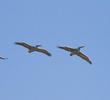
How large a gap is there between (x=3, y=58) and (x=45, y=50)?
756 centimetres

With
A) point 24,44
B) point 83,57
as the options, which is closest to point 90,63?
point 83,57

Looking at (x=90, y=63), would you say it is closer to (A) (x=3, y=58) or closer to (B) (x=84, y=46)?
(B) (x=84, y=46)

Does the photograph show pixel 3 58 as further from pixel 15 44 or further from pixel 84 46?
pixel 84 46

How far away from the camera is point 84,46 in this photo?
152000 mm

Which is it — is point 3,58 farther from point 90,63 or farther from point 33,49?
point 90,63

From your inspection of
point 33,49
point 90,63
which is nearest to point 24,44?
point 33,49

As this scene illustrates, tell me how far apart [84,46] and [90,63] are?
5182 millimetres

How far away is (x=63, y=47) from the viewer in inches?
6009

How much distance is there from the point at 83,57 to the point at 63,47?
5.31 m

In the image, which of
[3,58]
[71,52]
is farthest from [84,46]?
[3,58]

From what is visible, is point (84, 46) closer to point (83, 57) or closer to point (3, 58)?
point (83, 57)

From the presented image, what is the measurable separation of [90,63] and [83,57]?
159 cm

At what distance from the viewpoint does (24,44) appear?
154 meters

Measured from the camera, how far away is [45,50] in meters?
156
